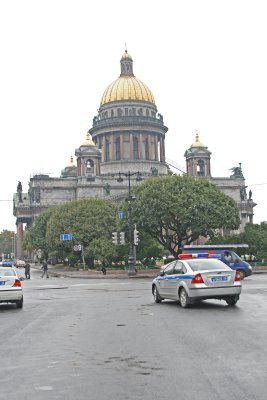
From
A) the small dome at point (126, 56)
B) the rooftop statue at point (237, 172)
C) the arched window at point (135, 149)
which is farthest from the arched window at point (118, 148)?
the rooftop statue at point (237, 172)

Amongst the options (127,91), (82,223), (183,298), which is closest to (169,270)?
(183,298)

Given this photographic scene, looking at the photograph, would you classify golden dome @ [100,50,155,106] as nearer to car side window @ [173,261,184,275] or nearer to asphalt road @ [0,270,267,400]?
car side window @ [173,261,184,275]

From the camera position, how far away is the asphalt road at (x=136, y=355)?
6.63m

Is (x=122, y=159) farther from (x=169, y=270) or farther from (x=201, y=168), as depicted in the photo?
(x=169, y=270)

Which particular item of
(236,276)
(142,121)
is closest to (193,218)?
(236,276)

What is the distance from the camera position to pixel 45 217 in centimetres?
8306

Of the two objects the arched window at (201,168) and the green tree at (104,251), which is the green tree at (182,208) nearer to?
the green tree at (104,251)

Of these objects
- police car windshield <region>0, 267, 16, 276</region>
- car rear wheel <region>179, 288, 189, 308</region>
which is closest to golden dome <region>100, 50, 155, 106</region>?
police car windshield <region>0, 267, 16, 276</region>

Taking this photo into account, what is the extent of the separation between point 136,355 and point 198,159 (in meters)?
106

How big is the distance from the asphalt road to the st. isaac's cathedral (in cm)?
9363

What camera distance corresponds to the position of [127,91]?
116625 millimetres

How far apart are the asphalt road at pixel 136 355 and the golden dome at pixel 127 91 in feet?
340

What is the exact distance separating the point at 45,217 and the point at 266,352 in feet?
249

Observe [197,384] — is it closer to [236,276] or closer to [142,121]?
[236,276]
